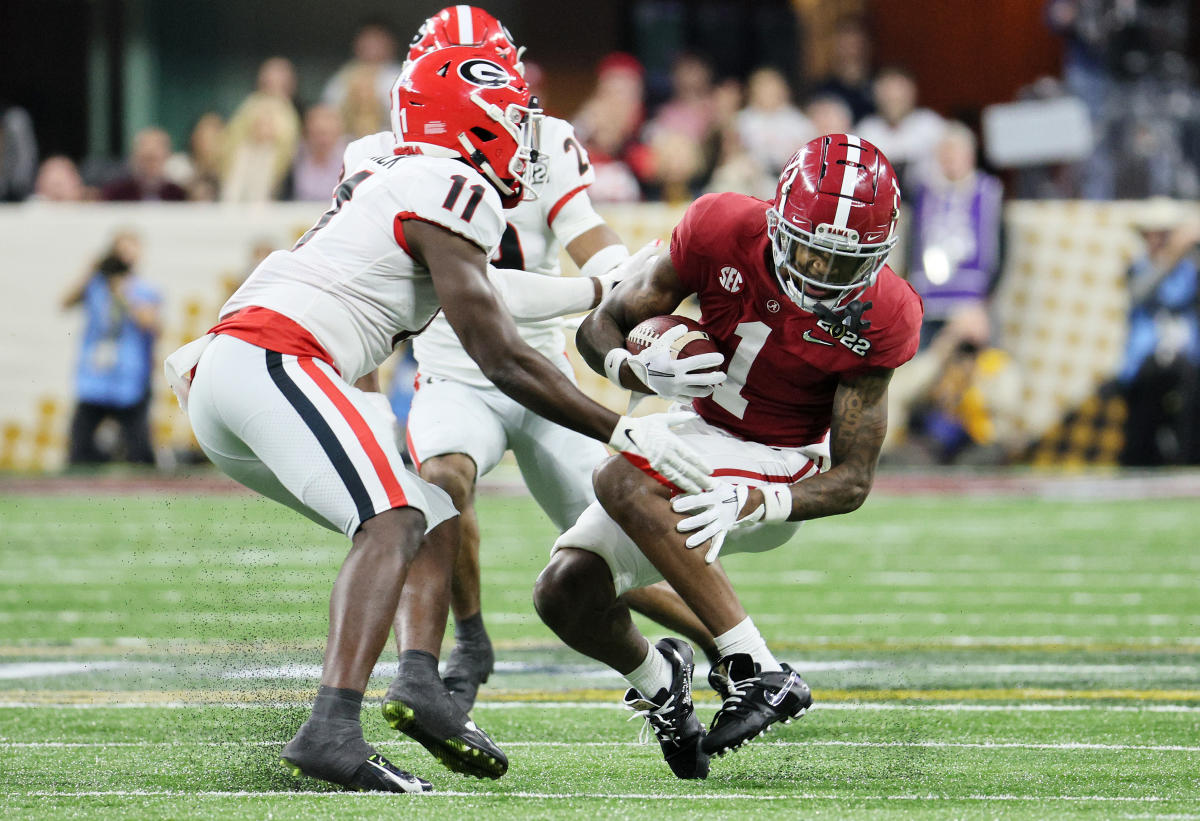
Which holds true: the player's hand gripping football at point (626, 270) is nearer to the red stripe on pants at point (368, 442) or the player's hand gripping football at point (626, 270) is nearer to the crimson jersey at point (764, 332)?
the crimson jersey at point (764, 332)

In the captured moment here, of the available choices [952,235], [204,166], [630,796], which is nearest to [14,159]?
[204,166]

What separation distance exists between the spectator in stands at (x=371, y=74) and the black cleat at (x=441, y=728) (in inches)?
324

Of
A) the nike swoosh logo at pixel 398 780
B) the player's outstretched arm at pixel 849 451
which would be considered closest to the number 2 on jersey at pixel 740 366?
the player's outstretched arm at pixel 849 451

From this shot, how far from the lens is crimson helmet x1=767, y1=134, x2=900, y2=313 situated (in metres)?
4.06

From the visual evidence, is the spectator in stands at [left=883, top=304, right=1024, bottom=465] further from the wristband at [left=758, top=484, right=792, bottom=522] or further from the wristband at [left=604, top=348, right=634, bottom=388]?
the wristband at [left=758, top=484, right=792, bottom=522]

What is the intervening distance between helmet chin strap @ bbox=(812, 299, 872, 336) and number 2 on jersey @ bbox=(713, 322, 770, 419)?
0.19 m

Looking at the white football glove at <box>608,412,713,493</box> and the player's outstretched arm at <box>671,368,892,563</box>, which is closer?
the white football glove at <box>608,412,713,493</box>

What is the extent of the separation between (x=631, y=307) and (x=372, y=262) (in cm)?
80

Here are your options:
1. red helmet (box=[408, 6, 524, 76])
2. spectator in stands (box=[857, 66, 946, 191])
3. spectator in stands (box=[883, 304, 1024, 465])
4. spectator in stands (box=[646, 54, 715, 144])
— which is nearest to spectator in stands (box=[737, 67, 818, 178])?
spectator in stands (box=[646, 54, 715, 144])

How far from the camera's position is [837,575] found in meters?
7.83

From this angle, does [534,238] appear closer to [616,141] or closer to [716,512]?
[716,512]

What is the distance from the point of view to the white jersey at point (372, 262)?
12.5ft

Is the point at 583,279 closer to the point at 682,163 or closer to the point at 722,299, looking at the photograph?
the point at 722,299

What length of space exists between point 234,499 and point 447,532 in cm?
649
